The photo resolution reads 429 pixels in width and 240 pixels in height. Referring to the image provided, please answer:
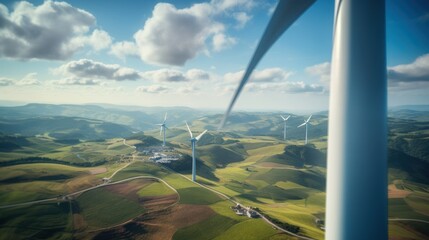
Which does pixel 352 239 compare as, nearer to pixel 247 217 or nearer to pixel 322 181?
pixel 247 217

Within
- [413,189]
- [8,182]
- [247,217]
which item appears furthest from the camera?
[413,189]

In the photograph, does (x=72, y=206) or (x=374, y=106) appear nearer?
(x=374, y=106)

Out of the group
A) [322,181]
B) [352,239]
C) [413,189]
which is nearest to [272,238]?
[352,239]

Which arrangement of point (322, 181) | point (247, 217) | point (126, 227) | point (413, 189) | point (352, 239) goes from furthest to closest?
point (322, 181) < point (413, 189) < point (247, 217) < point (126, 227) < point (352, 239)

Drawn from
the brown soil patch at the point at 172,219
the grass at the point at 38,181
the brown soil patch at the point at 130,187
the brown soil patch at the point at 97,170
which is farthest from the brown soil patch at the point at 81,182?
the brown soil patch at the point at 172,219

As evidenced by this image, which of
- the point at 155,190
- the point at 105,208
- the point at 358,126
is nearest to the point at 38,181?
the point at 105,208

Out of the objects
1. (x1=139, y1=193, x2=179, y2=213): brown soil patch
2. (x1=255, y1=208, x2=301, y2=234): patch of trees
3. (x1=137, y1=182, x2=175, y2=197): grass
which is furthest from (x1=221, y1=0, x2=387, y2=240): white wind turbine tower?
(x1=137, y1=182, x2=175, y2=197): grass

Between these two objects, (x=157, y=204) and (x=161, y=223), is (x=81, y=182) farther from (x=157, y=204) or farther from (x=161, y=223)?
(x=161, y=223)
